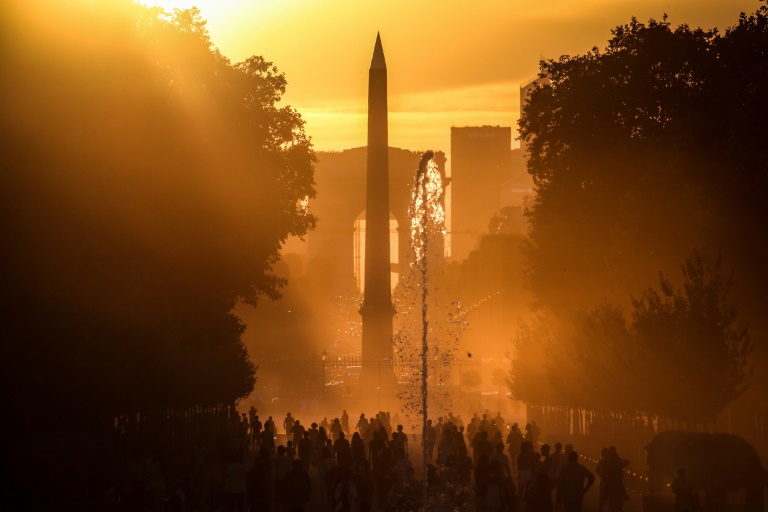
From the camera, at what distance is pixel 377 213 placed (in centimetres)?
8169

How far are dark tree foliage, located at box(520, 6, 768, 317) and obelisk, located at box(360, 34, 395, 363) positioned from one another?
1785 centimetres

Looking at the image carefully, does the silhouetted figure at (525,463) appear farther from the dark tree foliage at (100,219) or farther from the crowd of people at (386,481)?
the dark tree foliage at (100,219)

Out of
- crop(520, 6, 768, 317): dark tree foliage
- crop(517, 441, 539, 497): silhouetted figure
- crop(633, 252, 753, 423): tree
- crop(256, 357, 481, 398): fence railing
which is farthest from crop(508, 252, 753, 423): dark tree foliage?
crop(256, 357, 481, 398): fence railing

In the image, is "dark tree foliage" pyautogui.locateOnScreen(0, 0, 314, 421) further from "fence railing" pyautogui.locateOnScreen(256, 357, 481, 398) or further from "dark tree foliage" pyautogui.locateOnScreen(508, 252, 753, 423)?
"fence railing" pyautogui.locateOnScreen(256, 357, 481, 398)

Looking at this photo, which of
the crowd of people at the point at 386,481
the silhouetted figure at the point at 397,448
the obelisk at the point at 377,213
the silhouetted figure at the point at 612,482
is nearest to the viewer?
the crowd of people at the point at 386,481

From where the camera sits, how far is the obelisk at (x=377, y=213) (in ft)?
256

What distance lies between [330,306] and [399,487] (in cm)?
15501

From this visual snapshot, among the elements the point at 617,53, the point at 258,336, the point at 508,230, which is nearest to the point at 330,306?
the point at 508,230

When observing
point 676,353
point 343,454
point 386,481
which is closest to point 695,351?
point 676,353

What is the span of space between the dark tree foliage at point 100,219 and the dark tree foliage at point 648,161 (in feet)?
34.4

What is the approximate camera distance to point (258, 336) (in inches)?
4094

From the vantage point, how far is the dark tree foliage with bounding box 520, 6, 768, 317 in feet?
143

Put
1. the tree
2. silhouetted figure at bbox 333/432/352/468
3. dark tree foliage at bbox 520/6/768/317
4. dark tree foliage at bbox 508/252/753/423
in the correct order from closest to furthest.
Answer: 1. silhouetted figure at bbox 333/432/352/468
2. the tree
3. dark tree foliage at bbox 508/252/753/423
4. dark tree foliage at bbox 520/6/768/317

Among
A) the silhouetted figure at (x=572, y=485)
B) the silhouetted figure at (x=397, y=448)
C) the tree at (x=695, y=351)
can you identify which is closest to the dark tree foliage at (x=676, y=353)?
the tree at (x=695, y=351)
